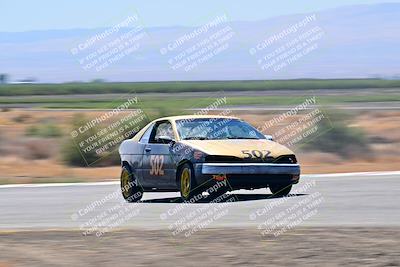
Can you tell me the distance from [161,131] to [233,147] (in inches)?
77.9

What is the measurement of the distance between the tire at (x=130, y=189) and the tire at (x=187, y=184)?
4.26 feet

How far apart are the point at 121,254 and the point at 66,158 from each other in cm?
2151

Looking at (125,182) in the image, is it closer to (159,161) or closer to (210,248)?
(159,161)

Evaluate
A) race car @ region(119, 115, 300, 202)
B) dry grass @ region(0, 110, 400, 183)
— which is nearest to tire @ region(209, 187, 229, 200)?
race car @ region(119, 115, 300, 202)

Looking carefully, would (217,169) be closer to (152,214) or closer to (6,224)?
(152,214)

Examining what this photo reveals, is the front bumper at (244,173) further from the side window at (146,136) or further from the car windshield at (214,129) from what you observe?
Answer: the side window at (146,136)

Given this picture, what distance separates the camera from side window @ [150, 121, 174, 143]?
19.0 meters

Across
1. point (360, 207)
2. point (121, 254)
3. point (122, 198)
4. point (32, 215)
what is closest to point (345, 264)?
point (121, 254)

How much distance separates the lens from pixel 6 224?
52.1 ft

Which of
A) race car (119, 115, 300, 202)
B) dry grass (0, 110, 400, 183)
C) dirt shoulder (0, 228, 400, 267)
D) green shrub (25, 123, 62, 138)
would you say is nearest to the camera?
dirt shoulder (0, 228, 400, 267)

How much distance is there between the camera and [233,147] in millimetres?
17844

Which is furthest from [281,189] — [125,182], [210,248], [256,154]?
[210,248]
